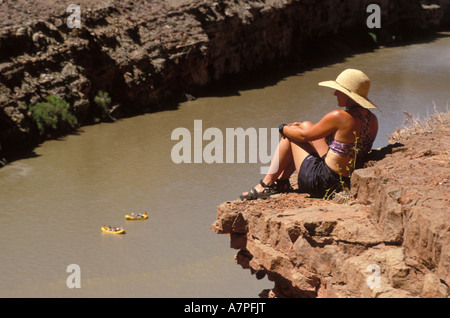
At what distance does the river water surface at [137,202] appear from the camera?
26.5 feet

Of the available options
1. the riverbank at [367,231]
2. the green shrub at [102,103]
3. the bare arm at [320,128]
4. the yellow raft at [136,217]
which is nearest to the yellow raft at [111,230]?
the yellow raft at [136,217]

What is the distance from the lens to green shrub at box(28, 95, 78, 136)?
13430mm

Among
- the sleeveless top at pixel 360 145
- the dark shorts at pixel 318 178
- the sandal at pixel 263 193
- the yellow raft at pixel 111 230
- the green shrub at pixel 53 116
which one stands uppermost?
the sleeveless top at pixel 360 145

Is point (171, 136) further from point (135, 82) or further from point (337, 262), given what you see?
point (337, 262)

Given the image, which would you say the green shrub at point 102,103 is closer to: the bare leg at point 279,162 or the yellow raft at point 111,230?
the yellow raft at point 111,230

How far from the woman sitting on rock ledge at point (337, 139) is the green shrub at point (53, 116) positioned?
8.41 meters

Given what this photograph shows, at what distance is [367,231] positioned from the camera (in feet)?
A: 15.8

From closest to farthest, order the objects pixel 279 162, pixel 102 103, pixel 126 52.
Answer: pixel 279 162 → pixel 102 103 → pixel 126 52

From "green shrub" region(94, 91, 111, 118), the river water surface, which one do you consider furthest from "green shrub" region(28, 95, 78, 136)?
"green shrub" region(94, 91, 111, 118)

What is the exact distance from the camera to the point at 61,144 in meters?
13.3

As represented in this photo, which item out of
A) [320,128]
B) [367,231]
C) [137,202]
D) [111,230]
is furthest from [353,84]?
[137,202]

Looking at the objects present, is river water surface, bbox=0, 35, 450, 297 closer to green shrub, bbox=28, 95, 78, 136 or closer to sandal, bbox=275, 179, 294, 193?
green shrub, bbox=28, 95, 78, 136

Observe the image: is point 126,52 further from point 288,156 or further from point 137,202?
point 288,156

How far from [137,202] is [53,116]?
4.28m
